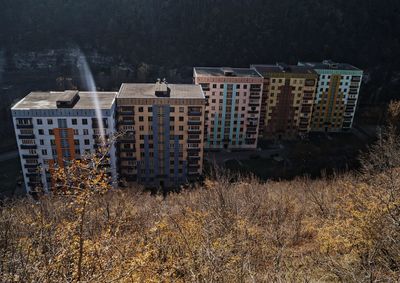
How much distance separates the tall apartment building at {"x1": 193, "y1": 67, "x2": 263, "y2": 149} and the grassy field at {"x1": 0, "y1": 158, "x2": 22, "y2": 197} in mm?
26224

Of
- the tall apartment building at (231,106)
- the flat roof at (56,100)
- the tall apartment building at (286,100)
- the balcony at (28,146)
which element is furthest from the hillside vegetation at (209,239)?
the tall apartment building at (286,100)

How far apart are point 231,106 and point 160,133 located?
14447 mm

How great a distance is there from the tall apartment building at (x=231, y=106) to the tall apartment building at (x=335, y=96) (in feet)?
40.8

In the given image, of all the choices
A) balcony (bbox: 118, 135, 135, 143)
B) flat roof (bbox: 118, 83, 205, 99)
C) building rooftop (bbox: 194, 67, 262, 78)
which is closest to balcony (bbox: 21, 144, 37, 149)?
balcony (bbox: 118, 135, 135, 143)

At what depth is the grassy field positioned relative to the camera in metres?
40.6

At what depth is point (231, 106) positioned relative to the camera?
162 ft

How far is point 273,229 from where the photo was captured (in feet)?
65.2

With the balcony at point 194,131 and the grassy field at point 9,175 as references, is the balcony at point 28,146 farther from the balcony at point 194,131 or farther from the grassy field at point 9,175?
the balcony at point 194,131

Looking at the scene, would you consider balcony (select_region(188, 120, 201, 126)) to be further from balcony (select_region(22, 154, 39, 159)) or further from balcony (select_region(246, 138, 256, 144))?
balcony (select_region(22, 154, 39, 159))

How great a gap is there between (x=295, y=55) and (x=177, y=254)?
6591cm

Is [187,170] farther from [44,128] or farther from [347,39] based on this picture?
[347,39]

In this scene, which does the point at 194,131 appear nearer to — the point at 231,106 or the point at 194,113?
the point at 194,113

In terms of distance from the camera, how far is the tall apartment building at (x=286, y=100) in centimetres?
5191

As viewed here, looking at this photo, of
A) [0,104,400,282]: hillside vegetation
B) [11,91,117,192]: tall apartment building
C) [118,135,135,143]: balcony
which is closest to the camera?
[0,104,400,282]: hillside vegetation
